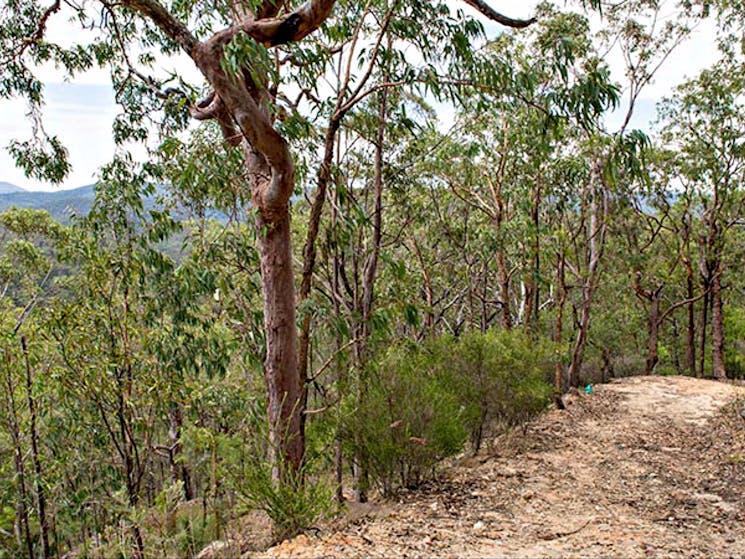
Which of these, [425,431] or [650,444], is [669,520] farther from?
[650,444]

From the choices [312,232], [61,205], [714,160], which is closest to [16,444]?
[61,205]

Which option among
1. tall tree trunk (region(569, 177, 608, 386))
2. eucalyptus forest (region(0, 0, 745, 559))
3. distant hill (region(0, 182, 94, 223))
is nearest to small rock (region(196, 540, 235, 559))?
eucalyptus forest (region(0, 0, 745, 559))

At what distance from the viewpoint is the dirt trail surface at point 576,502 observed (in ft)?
11.7

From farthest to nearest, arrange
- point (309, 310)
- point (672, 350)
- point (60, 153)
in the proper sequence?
point (672, 350), point (60, 153), point (309, 310)

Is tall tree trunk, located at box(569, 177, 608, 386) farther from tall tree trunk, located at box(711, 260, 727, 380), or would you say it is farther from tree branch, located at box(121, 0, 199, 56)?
tree branch, located at box(121, 0, 199, 56)

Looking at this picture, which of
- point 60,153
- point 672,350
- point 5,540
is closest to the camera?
point 60,153

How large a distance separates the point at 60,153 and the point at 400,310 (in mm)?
4176

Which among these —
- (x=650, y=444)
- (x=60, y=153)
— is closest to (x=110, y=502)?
(x=60, y=153)

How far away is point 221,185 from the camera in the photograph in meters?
4.82

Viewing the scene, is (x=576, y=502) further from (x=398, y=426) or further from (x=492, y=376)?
(x=492, y=376)

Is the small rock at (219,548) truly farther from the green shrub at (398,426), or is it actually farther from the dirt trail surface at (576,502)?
the green shrub at (398,426)

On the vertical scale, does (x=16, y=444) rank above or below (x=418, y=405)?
below

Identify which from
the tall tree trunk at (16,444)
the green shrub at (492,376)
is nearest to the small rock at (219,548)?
the green shrub at (492,376)

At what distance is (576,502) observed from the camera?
4777 mm
